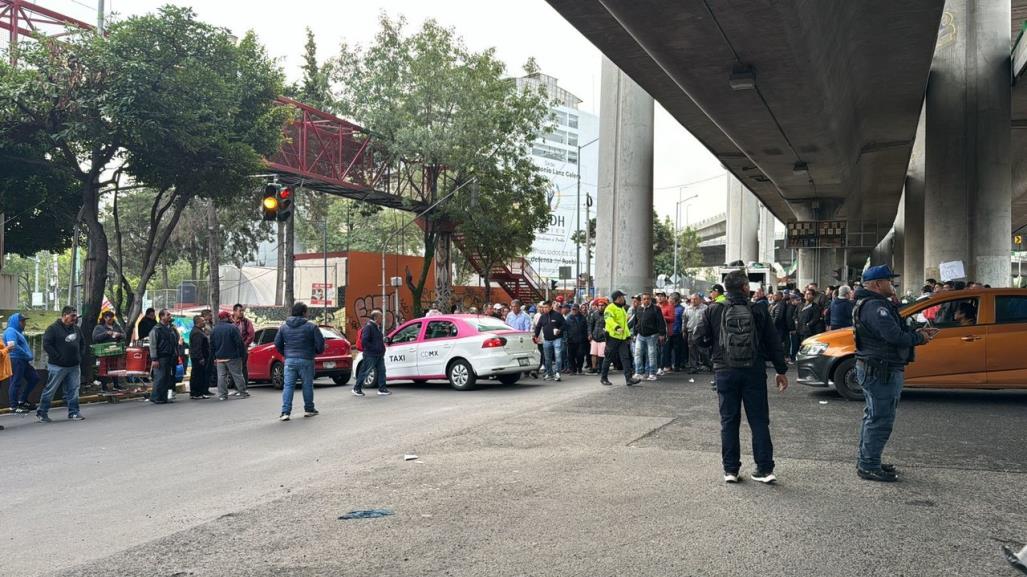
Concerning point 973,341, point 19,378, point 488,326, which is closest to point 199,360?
point 19,378

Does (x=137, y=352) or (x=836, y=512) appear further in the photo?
(x=137, y=352)

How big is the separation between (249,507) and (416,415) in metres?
5.70

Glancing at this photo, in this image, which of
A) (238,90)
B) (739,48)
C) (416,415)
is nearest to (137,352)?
(238,90)

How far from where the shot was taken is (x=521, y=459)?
815cm

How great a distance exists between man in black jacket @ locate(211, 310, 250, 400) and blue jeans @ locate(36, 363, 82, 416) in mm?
2955

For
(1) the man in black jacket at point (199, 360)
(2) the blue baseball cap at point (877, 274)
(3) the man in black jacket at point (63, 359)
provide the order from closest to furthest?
1. (2) the blue baseball cap at point (877, 274)
2. (3) the man in black jacket at point (63, 359)
3. (1) the man in black jacket at point (199, 360)

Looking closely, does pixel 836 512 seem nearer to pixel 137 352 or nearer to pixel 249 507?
pixel 249 507

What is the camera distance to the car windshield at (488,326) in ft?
53.5

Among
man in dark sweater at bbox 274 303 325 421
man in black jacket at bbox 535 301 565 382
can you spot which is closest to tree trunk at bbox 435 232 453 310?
man in black jacket at bbox 535 301 565 382

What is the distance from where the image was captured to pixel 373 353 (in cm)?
1533

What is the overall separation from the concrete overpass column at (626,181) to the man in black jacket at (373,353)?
458 inches

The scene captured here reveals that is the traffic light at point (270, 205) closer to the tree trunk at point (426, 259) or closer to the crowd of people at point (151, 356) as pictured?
the crowd of people at point (151, 356)

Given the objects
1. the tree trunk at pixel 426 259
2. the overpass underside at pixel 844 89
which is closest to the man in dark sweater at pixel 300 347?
the overpass underside at pixel 844 89

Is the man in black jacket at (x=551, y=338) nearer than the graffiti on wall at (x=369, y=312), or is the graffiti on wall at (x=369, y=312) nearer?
the man in black jacket at (x=551, y=338)
